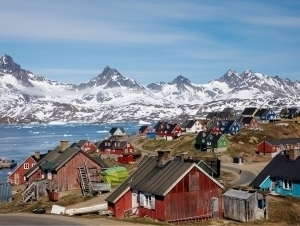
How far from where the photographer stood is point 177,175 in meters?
40.0

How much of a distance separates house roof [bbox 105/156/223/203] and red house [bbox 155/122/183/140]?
310ft

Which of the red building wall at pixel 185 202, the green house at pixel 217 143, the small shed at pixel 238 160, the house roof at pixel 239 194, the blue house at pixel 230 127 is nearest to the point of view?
the red building wall at pixel 185 202

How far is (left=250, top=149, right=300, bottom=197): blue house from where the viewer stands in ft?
173

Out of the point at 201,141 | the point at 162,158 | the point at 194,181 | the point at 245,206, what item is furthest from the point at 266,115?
the point at 194,181

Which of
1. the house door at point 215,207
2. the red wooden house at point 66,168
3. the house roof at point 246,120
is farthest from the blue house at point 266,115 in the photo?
the house door at point 215,207

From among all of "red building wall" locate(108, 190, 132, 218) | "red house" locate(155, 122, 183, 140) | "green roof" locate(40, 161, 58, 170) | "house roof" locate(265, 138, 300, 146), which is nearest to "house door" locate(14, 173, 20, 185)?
"green roof" locate(40, 161, 58, 170)

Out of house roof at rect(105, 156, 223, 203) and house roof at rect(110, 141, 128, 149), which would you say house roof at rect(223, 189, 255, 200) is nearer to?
house roof at rect(105, 156, 223, 203)

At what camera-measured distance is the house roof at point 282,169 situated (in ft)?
174

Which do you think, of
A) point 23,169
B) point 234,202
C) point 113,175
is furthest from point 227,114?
point 234,202

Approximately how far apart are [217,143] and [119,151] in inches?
938

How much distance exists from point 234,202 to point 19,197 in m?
33.4

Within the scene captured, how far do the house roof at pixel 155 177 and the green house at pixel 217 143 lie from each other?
60.0 metres

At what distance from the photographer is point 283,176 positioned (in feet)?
177

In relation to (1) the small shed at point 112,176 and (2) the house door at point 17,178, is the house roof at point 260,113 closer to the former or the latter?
(2) the house door at point 17,178
